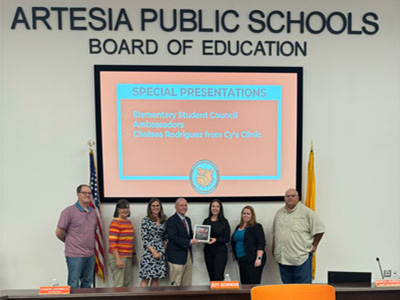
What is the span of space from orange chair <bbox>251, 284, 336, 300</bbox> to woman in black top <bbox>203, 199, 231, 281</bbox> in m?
1.91

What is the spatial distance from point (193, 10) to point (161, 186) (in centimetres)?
235

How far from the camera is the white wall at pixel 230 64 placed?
4230 millimetres

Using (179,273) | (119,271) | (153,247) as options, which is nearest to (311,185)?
(179,273)

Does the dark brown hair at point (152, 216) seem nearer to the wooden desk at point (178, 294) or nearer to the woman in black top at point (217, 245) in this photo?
the woman in black top at point (217, 245)

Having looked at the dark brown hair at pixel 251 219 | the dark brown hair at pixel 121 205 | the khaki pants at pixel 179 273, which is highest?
the dark brown hair at pixel 121 205

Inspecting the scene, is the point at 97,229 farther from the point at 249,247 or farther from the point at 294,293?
Answer: the point at 294,293

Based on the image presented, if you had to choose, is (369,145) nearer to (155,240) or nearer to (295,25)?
(295,25)

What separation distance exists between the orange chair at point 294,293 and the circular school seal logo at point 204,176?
2295 mm

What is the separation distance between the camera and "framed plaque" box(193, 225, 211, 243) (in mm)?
4016

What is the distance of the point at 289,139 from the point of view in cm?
444

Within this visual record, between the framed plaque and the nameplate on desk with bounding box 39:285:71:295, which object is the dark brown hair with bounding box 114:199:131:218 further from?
the nameplate on desk with bounding box 39:285:71:295

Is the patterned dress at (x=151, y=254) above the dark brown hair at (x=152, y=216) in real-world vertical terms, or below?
below

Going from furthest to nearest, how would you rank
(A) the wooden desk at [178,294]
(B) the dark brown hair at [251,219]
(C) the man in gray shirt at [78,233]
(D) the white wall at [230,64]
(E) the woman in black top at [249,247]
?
1. (D) the white wall at [230,64]
2. (B) the dark brown hair at [251,219]
3. (E) the woman in black top at [249,247]
4. (C) the man in gray shirt at [78,233]
5. (A) the wooden desk at [178,294]

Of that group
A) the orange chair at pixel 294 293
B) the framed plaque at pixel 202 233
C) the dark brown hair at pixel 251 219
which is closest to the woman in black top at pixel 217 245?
the framed plaque at pixel 202 233
